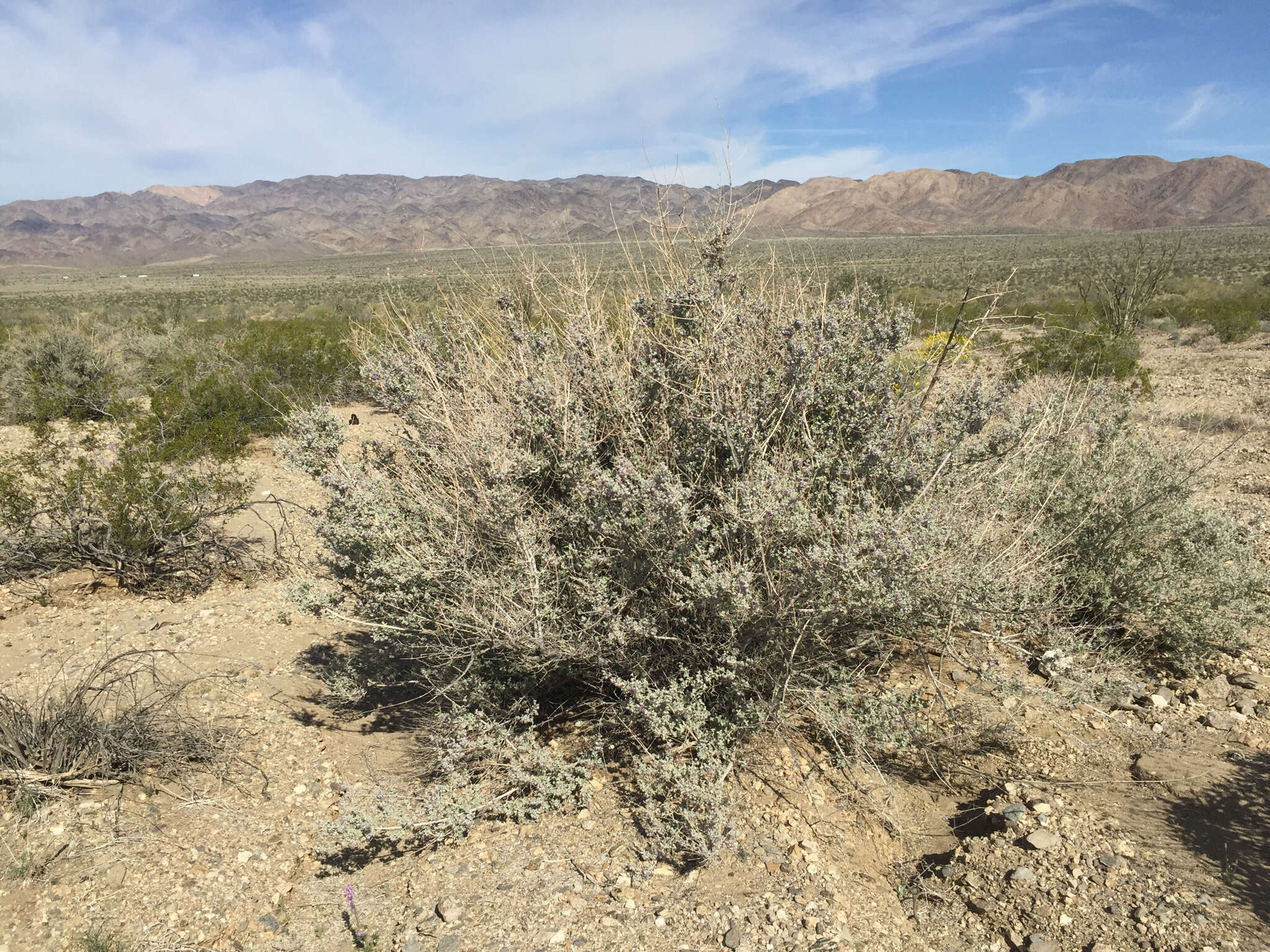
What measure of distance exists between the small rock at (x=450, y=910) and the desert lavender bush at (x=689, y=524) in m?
0.83

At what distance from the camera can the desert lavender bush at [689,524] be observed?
294 cm

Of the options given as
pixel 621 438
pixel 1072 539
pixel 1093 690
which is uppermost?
pixel 621 438

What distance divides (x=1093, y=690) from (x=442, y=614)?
3410mm

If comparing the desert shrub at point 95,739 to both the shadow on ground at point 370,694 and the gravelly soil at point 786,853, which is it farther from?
the shadow on ground at point 370,694

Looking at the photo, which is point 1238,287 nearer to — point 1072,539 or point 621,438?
point 1072,539

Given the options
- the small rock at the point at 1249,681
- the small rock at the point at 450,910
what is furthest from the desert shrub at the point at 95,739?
the small rock at the point at 1249,681

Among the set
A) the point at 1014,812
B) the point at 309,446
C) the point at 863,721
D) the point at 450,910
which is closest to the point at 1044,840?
the point at 1014,812

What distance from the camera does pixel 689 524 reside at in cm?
293

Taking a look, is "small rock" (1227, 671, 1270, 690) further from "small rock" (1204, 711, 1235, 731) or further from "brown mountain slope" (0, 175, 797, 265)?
"brown mountain slope" (0, 175, 797, 265)

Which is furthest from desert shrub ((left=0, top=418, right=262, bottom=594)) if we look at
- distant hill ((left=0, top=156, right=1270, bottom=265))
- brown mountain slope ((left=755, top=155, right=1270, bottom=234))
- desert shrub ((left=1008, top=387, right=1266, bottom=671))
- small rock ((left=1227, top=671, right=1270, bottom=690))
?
brown mountain slope ((left=755, top=155, right=1270, bottom=234))

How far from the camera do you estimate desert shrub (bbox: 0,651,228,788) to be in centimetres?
336

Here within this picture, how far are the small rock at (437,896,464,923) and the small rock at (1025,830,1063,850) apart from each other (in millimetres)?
2365

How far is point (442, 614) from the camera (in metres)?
3.34

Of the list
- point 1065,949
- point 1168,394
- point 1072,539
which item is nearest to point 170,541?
point 1065,949
